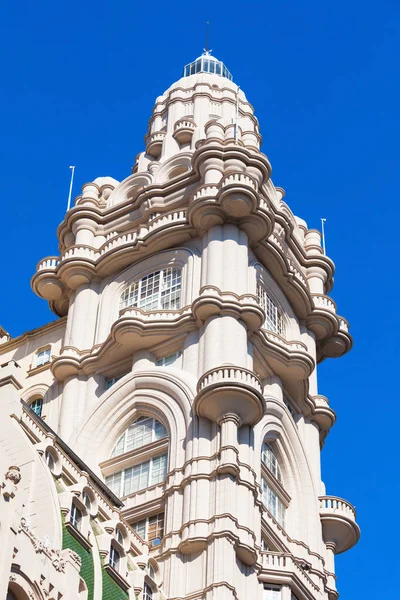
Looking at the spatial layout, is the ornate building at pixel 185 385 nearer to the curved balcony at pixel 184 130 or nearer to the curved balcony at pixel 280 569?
the curved balcony at pixel 280 569

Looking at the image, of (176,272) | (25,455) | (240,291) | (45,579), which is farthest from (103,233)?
(45,579)

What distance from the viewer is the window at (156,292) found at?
78.2 m

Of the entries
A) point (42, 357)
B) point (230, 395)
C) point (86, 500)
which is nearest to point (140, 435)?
point (230, 395)

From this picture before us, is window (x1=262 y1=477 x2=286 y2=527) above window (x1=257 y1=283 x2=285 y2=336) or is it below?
below

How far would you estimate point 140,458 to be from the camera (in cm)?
7144

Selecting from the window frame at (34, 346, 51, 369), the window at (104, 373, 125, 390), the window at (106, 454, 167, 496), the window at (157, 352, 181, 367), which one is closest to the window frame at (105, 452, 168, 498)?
the window at (106, 454, 167, 496)

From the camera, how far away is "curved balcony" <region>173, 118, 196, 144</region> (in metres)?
90.0

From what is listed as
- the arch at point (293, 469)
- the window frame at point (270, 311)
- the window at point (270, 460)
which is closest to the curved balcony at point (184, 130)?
the window frame at point (270, 311)

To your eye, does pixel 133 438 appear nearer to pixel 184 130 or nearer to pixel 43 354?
pixel 43 354

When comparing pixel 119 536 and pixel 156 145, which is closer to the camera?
pixel 119 536

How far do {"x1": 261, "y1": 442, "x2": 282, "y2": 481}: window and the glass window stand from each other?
52.8 feet

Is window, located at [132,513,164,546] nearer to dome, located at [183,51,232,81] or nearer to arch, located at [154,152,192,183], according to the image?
arch, located at [154,152,192,183]

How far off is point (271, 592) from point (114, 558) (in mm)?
10197

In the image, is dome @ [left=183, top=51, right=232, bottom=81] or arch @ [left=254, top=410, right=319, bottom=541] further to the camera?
dome @ [left=183, top=51, right=232, bottom=81]
